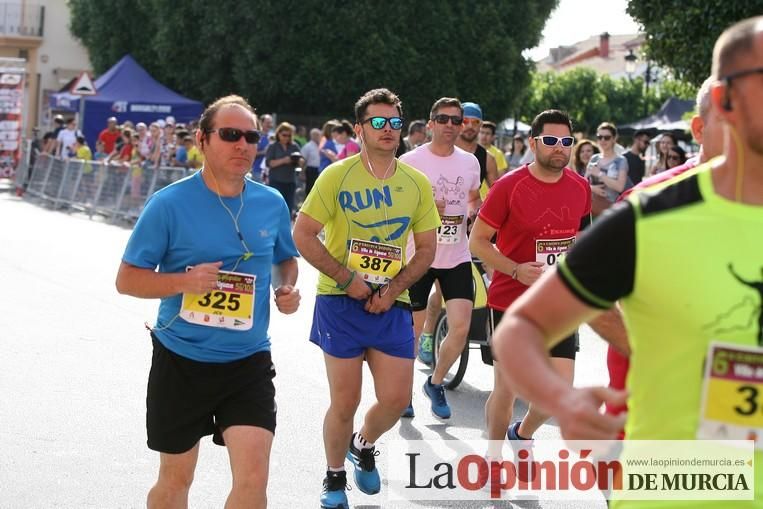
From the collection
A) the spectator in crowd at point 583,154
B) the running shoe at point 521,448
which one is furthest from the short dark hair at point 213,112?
the spectator in crowd at point 583,154

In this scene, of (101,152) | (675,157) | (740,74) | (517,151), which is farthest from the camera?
(101,152)

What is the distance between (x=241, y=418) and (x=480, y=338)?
201 inches

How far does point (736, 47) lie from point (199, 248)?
2.81 m

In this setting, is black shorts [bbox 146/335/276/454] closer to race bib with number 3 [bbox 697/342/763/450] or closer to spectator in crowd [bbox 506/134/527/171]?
race bib with number 3 [bbox 697/342/763/450]

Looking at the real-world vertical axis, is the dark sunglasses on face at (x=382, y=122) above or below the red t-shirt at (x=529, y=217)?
above

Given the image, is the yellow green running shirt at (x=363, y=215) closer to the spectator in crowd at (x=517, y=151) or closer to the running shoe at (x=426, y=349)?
the running shoe at (x=426, y=349)

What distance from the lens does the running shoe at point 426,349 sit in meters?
10.3

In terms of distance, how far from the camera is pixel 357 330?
6418 mm

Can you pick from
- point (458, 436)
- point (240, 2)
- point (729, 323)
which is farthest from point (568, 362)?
point (240, 2)

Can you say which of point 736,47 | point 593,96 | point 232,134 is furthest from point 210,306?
point 593,96

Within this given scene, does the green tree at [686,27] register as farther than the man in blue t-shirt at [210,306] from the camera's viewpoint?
Yes

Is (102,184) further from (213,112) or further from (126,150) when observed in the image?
(213,112)

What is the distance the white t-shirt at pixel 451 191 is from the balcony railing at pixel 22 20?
178 ft

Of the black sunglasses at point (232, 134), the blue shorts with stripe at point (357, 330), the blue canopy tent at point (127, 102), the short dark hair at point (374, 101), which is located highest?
the blue canopy tent at point (127, 102)
